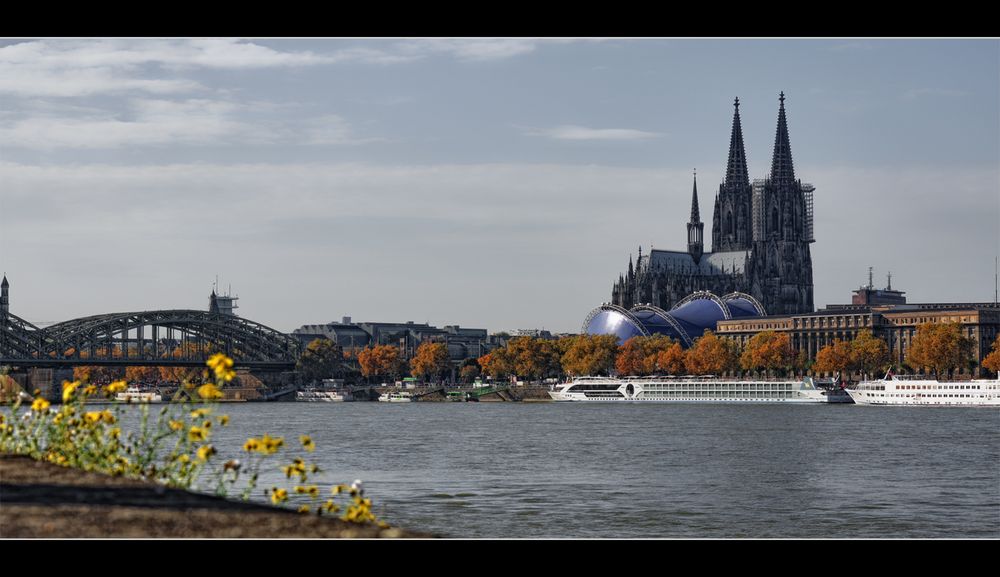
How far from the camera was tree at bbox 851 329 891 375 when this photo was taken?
15012 cm

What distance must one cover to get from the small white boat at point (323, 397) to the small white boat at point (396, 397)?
3.43 m

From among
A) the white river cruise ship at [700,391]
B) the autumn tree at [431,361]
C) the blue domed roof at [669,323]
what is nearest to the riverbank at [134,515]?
the white river cruise ship at [700,391]

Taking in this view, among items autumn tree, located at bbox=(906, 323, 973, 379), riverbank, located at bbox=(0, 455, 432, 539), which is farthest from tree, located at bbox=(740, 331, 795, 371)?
riverbank, located at bbox=(0, 455, 432, 539)

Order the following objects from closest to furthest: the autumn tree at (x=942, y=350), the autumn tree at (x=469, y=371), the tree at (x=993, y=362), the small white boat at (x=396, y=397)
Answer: the tree at (x=993, y=362) → the autumn tree at (x=942, y=350) → the small white boat at (x=396, y=397) → the autumn tree at (x=469, y=371)

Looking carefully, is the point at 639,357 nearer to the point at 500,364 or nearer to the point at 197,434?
the point at 500,364

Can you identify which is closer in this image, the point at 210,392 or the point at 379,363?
the point at 210,392

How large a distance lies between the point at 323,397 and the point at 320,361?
1629 centimetres

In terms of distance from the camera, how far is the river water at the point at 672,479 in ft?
93.1

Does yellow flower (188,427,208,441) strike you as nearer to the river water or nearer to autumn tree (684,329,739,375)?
the river water

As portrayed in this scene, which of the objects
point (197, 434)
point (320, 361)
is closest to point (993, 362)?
point (320, 361)

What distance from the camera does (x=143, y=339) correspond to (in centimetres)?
15638

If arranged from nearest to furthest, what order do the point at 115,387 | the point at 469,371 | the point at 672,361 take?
the point at 115,387
the point at 672,361
the point at 469,371

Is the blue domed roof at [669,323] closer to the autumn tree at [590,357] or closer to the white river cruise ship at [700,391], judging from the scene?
the autumn tree at [590,357]
